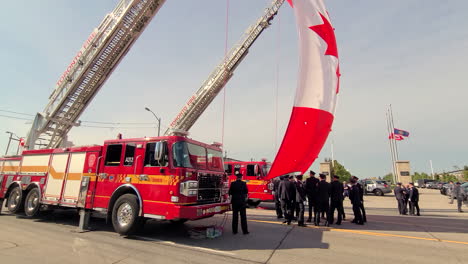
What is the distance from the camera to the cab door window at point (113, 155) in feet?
23.4

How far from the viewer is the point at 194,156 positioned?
6.60 meters

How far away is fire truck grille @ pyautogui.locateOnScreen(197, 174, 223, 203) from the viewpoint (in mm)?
6397

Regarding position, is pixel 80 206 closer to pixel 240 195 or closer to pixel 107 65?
pixel 240 195

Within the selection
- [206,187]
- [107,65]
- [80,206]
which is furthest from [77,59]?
[206,187]

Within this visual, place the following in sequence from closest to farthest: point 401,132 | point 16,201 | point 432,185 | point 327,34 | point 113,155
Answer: point 113,155 → point 327,34 → point 16,201 → point 401,132 → point 432,185

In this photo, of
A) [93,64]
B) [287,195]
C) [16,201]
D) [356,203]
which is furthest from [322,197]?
[93,64]

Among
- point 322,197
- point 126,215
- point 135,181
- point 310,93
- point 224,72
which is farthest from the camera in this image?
point 224,72

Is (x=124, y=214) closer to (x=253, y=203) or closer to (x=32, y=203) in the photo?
(x=32, y=203)

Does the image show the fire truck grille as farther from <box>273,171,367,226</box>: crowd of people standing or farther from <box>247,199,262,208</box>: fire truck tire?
<box>247,199,262,208</box>: fire truck tire

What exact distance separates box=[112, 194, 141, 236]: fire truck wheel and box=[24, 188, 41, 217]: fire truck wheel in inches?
173

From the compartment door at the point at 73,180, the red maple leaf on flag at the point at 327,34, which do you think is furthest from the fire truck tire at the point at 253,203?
the red maple leaf on flag at the point at 327,34

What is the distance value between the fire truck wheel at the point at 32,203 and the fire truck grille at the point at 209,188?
6.70m

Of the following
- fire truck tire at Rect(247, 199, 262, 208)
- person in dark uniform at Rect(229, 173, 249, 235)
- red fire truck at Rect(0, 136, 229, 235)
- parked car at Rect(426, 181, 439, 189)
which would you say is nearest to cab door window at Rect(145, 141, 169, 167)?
red fire truck at Rect(0, 136, 229, 235)

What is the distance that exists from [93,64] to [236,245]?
45.5ft
